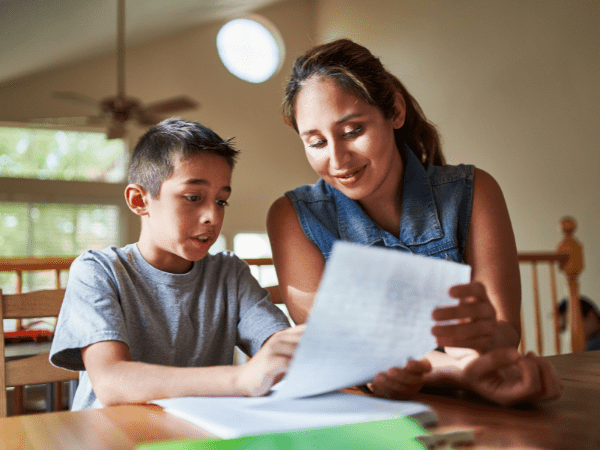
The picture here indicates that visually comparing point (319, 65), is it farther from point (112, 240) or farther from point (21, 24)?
point (112, 240)

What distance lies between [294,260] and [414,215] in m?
0.24

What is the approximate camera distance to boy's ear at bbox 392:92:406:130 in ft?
3.41

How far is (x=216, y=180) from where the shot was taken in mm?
923

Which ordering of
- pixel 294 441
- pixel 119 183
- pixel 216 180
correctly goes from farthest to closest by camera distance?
pixel 119 183 → pixel 216 180 → pixel 294 441

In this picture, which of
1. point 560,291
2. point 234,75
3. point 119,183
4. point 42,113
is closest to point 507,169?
point 560,291

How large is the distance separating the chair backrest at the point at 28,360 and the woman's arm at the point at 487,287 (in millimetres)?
686

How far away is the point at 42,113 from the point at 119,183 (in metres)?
1.08

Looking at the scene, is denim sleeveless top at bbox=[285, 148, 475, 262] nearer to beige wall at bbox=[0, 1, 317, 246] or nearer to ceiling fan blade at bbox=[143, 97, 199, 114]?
ceiling fan blade at bbox=[143, 97, 199, 114]

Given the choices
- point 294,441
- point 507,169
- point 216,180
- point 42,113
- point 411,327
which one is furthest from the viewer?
point 42,113

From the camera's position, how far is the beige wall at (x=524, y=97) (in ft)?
12.3

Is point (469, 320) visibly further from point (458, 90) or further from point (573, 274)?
point (458, 90)

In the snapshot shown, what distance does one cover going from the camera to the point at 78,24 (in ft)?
16.6

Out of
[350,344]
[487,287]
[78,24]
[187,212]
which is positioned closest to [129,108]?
[78,24]

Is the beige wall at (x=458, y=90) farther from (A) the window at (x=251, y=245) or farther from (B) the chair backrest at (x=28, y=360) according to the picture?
(B) the chair backrest at (x=28, y=360)
